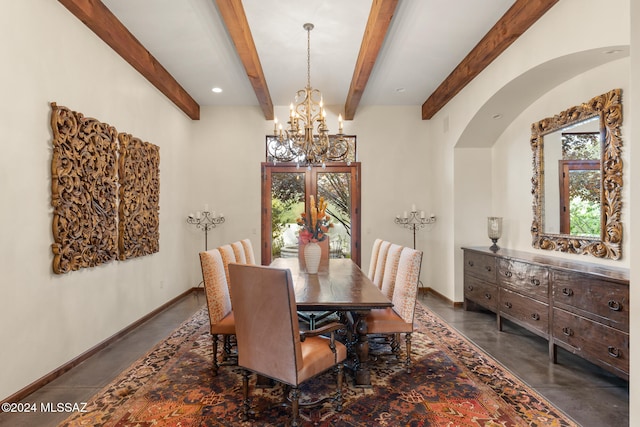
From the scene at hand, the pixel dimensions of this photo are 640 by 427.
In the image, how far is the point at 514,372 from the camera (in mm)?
2744

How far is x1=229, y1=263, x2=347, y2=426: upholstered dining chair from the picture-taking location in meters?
1.83

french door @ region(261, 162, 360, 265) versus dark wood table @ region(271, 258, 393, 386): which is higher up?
french door @ region(261, 162, 360, 265)

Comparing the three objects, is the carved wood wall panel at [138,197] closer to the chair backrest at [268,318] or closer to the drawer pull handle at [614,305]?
the chair backrest at [268,318]

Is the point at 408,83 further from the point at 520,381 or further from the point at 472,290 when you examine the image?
the point at 520,381

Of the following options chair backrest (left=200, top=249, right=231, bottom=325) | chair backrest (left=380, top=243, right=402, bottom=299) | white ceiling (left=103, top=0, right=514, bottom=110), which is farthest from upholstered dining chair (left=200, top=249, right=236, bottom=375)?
white ceiling (left=103, top=0, right=514, bottom=110)

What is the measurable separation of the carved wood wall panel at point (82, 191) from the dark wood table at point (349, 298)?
6.07 ft

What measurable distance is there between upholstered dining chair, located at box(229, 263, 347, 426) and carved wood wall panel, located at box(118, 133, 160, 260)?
2.27m

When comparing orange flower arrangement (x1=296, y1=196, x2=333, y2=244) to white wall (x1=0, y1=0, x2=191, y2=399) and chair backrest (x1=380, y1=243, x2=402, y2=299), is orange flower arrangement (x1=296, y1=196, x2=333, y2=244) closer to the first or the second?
chair backrest (x1=380, y1=243, x2=402, y2=299)

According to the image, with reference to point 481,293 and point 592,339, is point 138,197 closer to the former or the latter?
point 481,293

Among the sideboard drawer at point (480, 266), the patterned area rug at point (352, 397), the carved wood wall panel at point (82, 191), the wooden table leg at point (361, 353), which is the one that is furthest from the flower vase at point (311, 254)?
the sideboard drawer at point (480, 266)

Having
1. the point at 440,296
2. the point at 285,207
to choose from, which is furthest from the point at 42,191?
the point at 440,296

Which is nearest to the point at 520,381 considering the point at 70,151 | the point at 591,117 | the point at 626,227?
the point at 626,227

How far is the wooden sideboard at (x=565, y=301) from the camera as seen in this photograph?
234cm

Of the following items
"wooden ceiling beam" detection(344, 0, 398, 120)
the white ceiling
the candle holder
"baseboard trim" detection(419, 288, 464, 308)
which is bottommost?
"baseboard trim" detection(419, 288, 464, 308)
